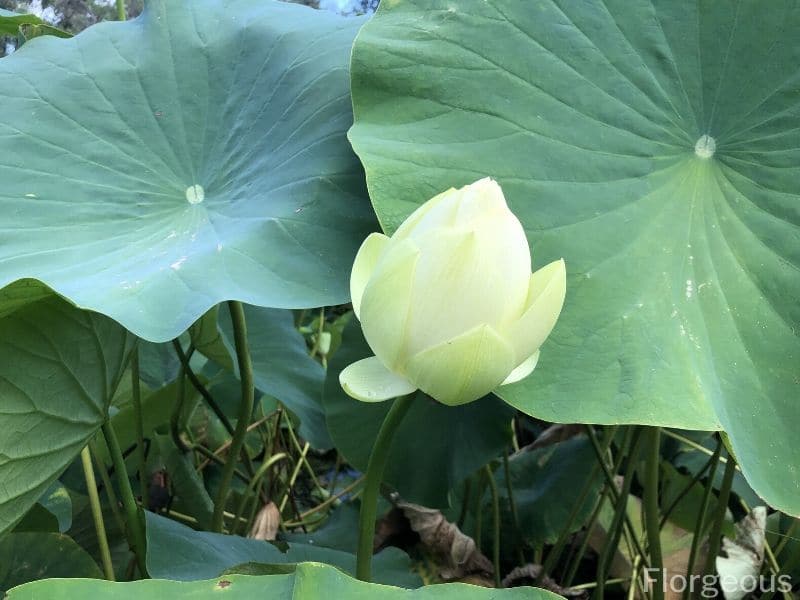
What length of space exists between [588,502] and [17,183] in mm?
795

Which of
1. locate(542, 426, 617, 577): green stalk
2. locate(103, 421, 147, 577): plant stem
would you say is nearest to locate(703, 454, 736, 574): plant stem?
locate(542, 426, 617, 577): green stalk

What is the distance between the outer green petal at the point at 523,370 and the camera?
40 cm

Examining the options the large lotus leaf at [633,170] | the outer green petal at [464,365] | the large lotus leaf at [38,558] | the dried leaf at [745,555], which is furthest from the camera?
the dried leaf at [745,555]

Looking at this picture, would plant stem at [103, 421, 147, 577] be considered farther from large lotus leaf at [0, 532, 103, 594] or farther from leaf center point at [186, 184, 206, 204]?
leaf center point at [186, 184, 206, 204]

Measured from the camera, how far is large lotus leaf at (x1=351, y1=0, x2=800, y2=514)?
50cm

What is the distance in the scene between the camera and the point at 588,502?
967 mm

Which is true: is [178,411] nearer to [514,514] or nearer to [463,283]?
[514,514]

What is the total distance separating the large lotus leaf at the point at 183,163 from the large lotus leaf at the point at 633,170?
0.07m

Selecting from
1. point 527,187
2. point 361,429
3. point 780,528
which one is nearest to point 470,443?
point 361,429

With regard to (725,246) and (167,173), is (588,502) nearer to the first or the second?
(725,246)

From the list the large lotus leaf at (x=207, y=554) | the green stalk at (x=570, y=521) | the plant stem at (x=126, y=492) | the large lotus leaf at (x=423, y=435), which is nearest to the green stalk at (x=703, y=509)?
the green stalk at (x=570, y=521)

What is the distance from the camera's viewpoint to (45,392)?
0.52 meters

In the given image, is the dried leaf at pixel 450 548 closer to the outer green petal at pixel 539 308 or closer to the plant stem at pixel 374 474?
the plant stem at pixel 374 474

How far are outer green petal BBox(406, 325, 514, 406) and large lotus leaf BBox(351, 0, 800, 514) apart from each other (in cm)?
13
